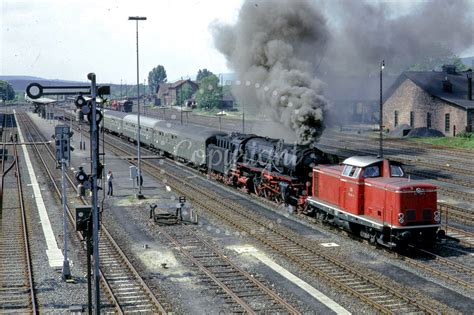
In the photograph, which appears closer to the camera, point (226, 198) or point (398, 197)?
point (398, 197)

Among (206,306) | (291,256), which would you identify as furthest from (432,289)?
(206,306)

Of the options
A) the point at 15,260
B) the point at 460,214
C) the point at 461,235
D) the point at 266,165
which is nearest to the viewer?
the point at 15,260

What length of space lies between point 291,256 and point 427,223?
488 cm

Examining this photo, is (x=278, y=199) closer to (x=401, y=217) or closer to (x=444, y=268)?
(x=401, y=217)

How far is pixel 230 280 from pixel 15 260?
8157 mm

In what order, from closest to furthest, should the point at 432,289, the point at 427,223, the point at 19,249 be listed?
1. the point at 432,289
2. the point at 427,223
3. the point at 19,249

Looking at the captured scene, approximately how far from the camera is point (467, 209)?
29625 mm

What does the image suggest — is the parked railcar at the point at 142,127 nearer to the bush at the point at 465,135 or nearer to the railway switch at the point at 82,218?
the bush at the point at 465,135

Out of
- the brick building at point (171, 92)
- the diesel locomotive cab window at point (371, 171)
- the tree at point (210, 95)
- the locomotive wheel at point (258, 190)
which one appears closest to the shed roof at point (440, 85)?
the locomotive wheel at point (258, 190)

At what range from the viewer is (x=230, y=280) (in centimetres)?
1848

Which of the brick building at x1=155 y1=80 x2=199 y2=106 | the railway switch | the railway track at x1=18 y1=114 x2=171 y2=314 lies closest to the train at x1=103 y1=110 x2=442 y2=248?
the railway track at x1=18 y1=114 x2=171 y2=314

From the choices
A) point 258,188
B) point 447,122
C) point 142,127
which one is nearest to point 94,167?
point 258,188

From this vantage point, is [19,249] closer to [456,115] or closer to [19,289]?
[19,289]

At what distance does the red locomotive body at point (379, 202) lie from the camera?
20.0 meters
